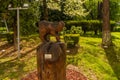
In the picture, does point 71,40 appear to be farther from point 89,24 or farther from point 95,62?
point 89,24

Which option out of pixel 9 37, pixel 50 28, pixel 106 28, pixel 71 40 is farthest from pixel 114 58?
pixel 50 28

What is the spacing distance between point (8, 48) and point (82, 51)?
4211mm

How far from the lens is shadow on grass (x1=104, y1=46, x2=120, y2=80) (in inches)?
508

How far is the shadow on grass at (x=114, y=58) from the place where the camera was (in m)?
12.9

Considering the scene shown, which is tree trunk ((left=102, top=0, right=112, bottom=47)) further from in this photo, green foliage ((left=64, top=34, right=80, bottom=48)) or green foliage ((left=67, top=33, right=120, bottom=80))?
green foliage ((left=64, top=34, right=80, bottom=48))

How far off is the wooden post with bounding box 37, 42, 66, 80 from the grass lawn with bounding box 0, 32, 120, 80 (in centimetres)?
429

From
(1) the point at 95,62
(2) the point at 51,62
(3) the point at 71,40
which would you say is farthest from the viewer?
(3) the point at 71,40

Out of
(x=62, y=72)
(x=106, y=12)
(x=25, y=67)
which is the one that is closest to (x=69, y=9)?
(x=106, y=12)

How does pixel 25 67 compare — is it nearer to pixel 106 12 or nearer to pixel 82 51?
pixel 82 51

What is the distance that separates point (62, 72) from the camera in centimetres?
726

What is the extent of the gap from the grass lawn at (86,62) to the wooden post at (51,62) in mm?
4290

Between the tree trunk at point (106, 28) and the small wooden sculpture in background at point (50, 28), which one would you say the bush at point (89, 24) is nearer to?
the tree trunk at point (106, 28)

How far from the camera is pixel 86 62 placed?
12.8 meters

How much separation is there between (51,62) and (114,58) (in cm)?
761
